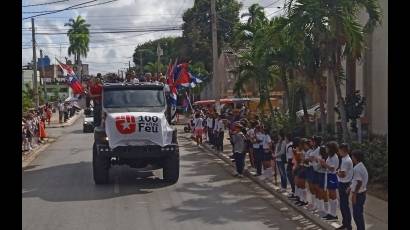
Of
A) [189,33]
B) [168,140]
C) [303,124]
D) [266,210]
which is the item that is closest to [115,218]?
[266,210]

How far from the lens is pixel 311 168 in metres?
12.2

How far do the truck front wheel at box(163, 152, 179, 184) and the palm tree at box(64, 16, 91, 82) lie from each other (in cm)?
7673

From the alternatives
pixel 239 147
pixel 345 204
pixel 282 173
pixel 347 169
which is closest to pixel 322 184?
pixel 345 204

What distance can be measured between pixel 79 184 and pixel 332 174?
328 inches

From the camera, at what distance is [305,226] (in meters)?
11.4

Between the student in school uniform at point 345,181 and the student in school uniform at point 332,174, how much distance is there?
1.44 ft

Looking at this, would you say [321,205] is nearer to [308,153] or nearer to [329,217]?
[329,217]

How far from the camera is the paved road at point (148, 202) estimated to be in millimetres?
11805

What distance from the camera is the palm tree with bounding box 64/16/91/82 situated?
92.3 m

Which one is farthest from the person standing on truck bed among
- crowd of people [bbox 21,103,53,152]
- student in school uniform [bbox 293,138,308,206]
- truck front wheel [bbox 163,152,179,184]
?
crowd of people [bbox 21,103,53,152]

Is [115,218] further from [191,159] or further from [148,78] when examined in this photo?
[191,159]

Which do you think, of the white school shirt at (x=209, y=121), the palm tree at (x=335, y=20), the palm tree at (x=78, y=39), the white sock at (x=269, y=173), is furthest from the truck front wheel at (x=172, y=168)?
the palm tree at (x=78, y=39)

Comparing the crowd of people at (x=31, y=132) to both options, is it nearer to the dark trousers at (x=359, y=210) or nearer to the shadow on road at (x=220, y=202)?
the shadow on road at (x=220, y=202)

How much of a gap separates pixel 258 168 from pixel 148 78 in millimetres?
4502
